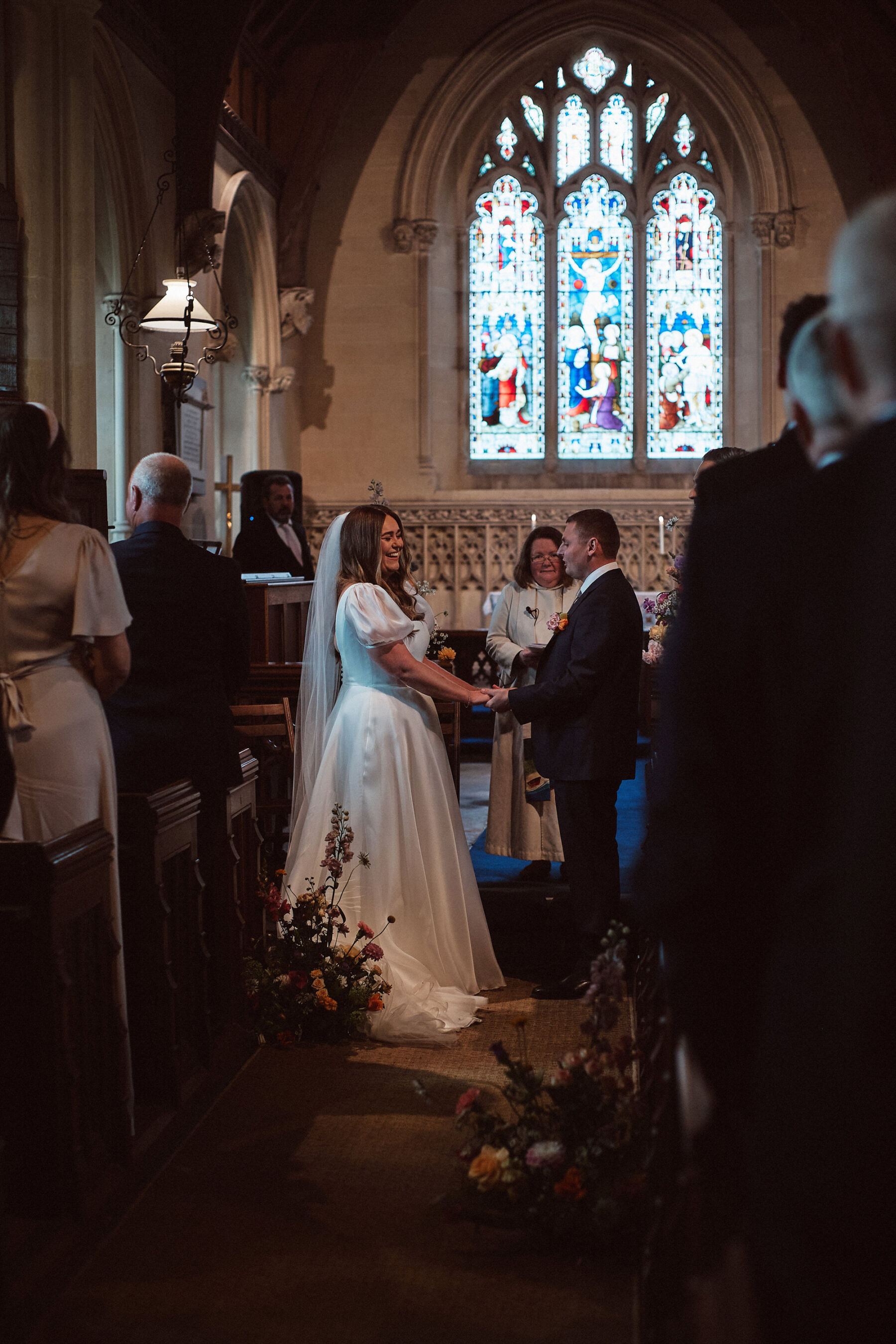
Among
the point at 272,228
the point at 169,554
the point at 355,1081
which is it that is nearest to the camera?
the point at 169,554

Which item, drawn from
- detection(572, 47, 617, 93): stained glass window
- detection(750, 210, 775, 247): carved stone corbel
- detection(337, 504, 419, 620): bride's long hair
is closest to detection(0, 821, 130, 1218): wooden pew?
detection(337, 504, 419, 620): bride's long hair

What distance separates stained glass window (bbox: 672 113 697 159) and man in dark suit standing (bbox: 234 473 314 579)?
6.20 meters

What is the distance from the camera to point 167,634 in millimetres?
3262

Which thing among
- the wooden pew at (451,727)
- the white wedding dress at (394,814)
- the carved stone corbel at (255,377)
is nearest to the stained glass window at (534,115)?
the carved stone corbel at (255,377)

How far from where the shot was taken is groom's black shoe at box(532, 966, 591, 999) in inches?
171

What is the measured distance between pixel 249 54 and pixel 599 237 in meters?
3.74

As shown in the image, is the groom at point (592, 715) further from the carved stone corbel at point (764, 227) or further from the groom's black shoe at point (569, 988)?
the carved stone corbel at point (764, 227)

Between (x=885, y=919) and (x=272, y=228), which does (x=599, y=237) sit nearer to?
(x=272, y=228)

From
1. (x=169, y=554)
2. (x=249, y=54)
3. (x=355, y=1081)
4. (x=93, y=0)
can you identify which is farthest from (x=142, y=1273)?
A: (x=249, y=54)

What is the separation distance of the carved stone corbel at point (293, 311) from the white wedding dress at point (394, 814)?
7.57 m

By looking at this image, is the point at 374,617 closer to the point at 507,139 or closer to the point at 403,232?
the point at 403,232

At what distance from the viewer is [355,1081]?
3625 mm

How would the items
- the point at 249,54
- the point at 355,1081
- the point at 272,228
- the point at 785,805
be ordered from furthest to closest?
the point at 272,228 < the point at 249,54 < the point at 355,1081 < the point at 785,805

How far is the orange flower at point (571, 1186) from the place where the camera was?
2.56m
